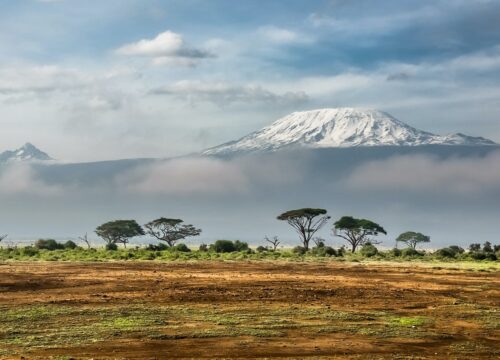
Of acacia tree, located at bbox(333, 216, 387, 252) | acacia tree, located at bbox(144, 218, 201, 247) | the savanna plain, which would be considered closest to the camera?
the savanna plain

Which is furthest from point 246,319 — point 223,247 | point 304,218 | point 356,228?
point 356,228

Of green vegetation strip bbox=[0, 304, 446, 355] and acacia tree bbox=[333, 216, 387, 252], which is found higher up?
acacia tree bbox=[333, 216, 387, 252]

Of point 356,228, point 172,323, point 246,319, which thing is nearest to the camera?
point 172,323

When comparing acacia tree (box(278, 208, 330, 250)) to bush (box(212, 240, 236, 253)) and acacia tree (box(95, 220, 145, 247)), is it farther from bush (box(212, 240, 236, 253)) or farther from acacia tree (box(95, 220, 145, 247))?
acacia tree (box(95, 220, 145, 247))

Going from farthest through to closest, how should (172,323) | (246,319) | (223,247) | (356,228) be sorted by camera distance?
(356,228), (223,247), (246,319), (172,323)

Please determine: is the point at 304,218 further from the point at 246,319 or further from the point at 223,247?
the point at 246,319

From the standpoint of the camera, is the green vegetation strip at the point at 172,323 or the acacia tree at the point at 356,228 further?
the acacia tree at the point at 356,228

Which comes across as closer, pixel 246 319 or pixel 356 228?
pixel 246 319

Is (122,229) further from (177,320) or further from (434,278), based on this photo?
(177,320)

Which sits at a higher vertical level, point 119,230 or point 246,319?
point 119,230

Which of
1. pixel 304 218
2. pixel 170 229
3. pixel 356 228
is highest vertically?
pixel 304 218

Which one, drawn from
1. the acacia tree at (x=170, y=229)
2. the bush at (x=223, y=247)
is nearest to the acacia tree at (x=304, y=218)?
the bush at (x=223, y=247)

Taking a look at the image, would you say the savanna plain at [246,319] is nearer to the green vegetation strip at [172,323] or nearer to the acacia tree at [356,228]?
the green vegetation strip at [172,323]

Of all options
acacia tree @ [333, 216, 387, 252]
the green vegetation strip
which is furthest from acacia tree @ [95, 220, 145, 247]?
the green vegetation strip
